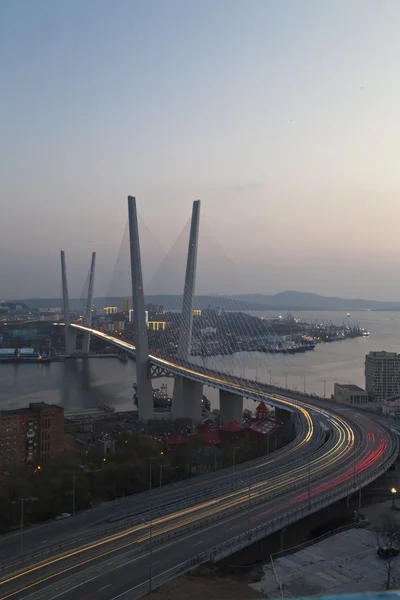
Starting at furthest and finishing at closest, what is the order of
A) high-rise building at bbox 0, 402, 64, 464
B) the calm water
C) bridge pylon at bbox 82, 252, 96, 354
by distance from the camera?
bridge pylon at bbox 82, 252, 96, 354 < the calm water < high-rise building at bbox 0, 402, 64, 464

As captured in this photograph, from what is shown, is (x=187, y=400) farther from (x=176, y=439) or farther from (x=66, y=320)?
(x=66, y=320)

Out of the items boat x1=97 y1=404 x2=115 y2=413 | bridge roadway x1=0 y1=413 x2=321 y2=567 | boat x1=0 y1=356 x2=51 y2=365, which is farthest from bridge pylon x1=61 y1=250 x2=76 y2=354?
bridge roadway x1=0 y1=413 x2=321 y2=567

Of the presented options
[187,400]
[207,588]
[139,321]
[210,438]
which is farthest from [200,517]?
[139,321]

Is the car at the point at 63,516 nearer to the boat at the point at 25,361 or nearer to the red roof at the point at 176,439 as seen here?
the red roof at the point at 176,439

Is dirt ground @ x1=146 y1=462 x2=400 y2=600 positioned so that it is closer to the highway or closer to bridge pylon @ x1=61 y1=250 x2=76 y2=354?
the highway

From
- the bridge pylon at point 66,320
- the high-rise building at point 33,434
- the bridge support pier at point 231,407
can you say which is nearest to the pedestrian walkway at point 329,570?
the high-rise building at point 33,434

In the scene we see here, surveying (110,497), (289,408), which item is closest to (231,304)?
(289,408)
